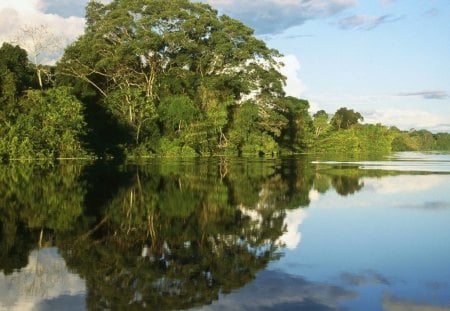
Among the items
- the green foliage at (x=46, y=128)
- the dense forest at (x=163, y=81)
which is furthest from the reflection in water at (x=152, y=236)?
the dense forest at (x=163, y=81)

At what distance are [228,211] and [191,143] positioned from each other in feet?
140

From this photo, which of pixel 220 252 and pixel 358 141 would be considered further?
pixel 358 141

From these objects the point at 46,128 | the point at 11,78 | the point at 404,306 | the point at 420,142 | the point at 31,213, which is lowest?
the point at 404,306

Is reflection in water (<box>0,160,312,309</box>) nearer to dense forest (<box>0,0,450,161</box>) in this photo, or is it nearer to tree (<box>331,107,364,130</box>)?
dense forest (<box>0,0,450,161</box>)

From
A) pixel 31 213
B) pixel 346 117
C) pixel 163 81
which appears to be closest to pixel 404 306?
pixel 31 213

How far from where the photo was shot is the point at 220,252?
842 cm

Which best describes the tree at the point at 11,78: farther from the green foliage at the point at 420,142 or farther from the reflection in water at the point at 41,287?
the green foliage at the point at 420,142

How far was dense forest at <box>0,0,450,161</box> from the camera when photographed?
50938 millimetres

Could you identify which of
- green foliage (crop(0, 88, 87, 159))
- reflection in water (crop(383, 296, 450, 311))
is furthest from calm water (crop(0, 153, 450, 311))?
green foliage (crop(0, 88, 87, 159))

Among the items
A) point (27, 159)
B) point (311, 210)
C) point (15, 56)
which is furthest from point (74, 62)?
point (311, 210)

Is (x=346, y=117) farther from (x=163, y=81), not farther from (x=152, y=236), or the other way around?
(x=152, y=236)

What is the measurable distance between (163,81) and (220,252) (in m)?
50.0

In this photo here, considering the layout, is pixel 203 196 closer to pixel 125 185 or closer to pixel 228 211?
pixel 228 211

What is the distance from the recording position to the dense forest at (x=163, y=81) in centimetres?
5094
